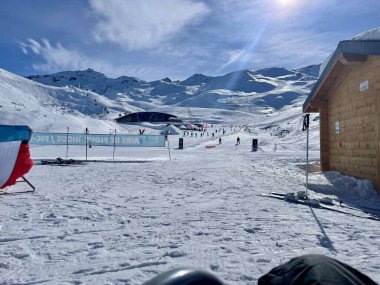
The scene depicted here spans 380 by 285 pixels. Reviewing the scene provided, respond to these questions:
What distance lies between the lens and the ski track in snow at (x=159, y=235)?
3.58 meters

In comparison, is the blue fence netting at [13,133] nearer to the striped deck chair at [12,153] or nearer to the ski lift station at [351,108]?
the striped deck chair at [12,153]

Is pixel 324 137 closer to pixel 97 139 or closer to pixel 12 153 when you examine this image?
pixel 12 153

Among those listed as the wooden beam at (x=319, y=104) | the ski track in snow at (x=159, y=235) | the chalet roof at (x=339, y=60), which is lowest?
the ski track in snow at (x=159, y=235)

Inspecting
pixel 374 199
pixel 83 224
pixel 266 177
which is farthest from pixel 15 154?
pixel 374 199

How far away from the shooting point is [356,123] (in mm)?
10320

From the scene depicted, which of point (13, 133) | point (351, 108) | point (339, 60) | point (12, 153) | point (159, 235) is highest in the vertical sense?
point (339, 60)

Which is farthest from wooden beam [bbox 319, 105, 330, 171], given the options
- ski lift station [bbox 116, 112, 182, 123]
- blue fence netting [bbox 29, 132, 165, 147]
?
ski lift station [bbox 116, 112, 182, 123]

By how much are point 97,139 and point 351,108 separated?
20.5m

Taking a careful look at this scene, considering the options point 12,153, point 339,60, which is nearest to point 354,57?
point 339,60

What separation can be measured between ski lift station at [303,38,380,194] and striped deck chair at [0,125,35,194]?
8.43 m

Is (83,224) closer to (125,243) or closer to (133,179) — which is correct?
(125,243)

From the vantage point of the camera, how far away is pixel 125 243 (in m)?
4.43

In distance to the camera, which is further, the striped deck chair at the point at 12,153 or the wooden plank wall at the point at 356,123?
the wooden plank wall at the point at 356,123

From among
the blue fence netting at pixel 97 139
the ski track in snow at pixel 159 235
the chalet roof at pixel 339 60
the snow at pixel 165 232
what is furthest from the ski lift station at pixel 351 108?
the blue fence netting at pixel 97 139
